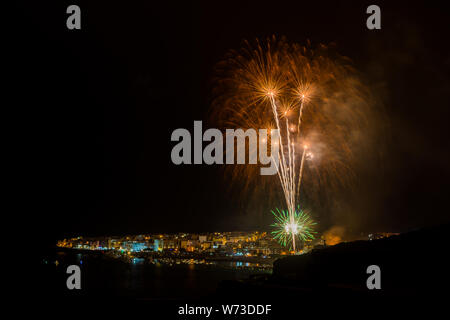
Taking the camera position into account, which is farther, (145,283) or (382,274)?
(145,283)

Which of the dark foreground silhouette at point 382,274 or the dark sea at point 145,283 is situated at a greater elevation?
the dark foreground silhouette at point 382,274

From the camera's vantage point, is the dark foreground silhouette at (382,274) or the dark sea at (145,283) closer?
the dark foreground silhouette at (382,274)

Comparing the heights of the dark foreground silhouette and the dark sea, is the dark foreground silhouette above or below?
above

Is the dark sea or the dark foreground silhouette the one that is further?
the dark sea

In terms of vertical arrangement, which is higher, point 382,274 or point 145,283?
point 382,274
